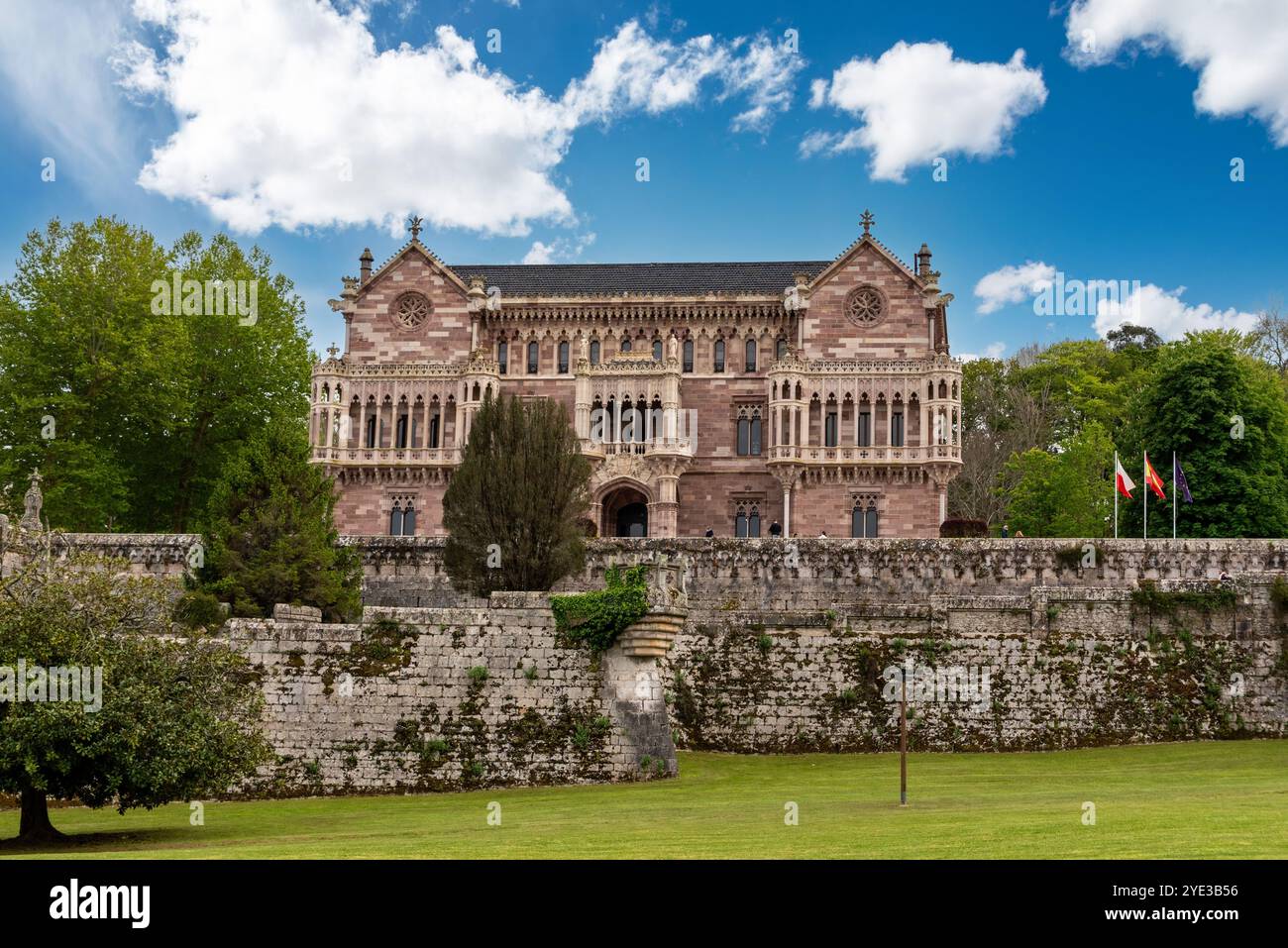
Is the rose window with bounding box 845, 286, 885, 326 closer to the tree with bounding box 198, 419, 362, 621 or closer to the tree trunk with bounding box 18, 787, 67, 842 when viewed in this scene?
the tree with bounding box 198, 419, 362, 621

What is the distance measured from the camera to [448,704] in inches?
1206

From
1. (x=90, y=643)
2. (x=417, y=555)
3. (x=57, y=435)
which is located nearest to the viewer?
(x=90, y=643)

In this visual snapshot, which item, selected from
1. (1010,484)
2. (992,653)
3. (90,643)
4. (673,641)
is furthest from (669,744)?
(1010,484)

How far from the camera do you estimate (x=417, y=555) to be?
46812 mm

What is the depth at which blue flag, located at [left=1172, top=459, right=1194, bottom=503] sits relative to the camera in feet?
155

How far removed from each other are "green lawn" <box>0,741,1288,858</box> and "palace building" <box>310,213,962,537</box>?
2722 centimetres

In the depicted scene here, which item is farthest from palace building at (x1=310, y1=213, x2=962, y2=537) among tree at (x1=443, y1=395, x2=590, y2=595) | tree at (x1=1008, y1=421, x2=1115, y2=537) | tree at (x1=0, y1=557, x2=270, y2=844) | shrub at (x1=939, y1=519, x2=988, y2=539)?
tree at (x1=0, y1=557, x2=270, y2=844)

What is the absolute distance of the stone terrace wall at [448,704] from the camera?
3023cm

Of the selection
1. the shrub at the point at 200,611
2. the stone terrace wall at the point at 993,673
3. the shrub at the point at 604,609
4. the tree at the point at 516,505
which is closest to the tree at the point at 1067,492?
the stone terrace wall at the point at 993,673

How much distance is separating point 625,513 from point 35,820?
40.3m

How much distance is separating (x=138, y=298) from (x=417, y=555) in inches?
818

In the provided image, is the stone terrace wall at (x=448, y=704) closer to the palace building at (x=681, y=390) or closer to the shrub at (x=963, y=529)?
the shrub at (x=963, y=529)
